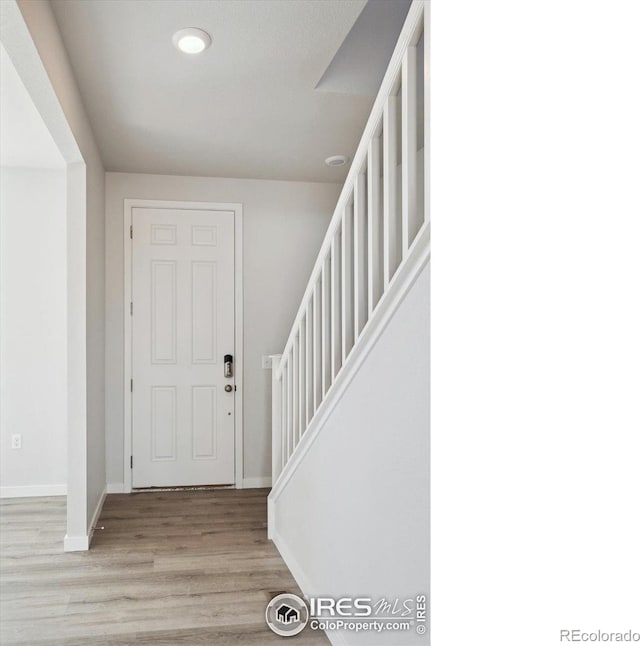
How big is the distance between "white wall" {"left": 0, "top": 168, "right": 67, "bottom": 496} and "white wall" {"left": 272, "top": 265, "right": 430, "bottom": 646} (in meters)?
2.95

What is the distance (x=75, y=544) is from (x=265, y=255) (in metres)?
2.59

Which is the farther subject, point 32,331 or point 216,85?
point 32,331

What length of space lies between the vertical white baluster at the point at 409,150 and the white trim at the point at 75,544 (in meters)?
2.75

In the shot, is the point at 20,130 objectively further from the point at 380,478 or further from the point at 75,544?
the point at 380,478

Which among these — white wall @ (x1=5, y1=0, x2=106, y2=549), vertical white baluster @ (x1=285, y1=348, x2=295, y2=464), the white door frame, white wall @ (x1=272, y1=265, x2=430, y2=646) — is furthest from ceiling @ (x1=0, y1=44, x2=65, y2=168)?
white wall @ (x1=272, y1=265, x2=430, y2=646)

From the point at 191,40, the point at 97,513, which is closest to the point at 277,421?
the point at 97,513

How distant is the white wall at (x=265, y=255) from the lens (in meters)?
4.81

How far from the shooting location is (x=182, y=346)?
15.6 feet

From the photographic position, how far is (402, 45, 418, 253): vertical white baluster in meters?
1.58

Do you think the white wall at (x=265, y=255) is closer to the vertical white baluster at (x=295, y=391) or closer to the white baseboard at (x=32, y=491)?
the white baseboard at (x=32, y=491)

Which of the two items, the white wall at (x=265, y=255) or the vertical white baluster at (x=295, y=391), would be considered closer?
the vertical white baluster at (x=295, y=391)

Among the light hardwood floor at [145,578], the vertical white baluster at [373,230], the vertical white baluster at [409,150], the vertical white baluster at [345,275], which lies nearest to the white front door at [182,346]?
the light hardwood floor at [145,578]
